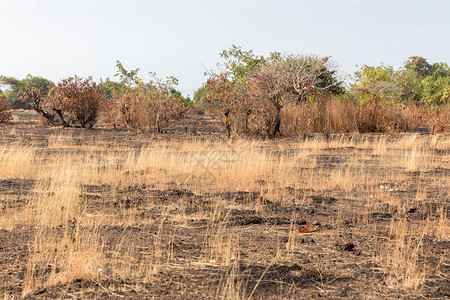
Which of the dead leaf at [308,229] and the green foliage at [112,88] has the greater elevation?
the green foliage at [112,88]

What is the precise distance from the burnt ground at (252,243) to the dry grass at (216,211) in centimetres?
3

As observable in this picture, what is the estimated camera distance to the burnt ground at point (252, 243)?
3.57 metres

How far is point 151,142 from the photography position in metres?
15.3

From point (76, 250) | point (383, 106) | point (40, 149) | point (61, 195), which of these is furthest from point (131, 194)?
point (383, 106)

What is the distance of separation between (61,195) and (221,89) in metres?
11.1

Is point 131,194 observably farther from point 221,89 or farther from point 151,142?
point 221,89

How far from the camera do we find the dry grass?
3941mm

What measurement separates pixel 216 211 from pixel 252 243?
1.61 m

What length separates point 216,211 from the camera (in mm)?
6340

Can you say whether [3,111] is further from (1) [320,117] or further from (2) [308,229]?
(2) [308,229]

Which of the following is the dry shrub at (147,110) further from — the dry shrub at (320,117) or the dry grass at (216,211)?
the dry grass at (216,211)

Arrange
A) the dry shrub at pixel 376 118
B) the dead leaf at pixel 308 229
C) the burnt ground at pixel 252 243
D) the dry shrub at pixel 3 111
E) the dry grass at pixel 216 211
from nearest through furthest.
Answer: the burnt ground at pixel 252 243
the dry grass at pixel 216 211
the dead leaf at pixel 308 229
the dry shrub at pixel 376 118
the dry shrub at pixel 3 111

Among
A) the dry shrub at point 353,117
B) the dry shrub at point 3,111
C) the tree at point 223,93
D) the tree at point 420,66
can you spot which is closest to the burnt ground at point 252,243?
the tree at point 223,93

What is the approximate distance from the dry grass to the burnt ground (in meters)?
0.03
